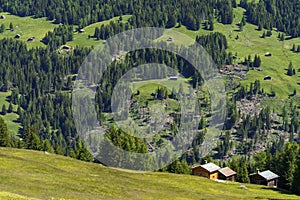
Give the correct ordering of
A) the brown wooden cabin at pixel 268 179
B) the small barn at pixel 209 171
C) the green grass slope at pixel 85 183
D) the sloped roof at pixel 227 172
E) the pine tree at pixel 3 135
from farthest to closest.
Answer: the pine tree at pixel 3 135 < the sloped roof at pixel 227 172 < the brown wooden cabin at pixel 268 179 < the small barn at pixel 209 171 < the green grass slope at pixel 85 183

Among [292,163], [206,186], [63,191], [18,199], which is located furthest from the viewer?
[292,163]

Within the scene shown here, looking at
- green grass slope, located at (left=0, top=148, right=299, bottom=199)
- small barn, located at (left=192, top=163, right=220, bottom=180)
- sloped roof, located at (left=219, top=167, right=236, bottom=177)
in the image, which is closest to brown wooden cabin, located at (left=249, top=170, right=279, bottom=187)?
sloped roof, located at (left=219, top=167, right=236, bottom=177)

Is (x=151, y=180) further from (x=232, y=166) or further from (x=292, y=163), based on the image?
(x=232, y=166)

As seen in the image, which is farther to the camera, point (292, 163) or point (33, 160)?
point (292, 163)

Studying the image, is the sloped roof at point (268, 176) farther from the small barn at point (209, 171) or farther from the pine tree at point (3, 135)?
the pine tree at point (3, 135)

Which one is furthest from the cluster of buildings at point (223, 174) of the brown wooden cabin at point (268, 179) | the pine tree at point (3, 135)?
the pine tree at point (3, 135)

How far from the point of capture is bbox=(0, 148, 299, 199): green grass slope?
86875mm

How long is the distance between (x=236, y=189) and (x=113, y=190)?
1614 inches

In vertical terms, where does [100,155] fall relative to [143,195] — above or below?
below

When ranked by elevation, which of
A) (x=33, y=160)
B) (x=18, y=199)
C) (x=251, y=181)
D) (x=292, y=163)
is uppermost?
(x=18, y=199)

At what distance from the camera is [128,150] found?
166875mm

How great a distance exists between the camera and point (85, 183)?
320 ft

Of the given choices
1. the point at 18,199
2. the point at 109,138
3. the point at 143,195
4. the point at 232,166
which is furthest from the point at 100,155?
the point at 18,199

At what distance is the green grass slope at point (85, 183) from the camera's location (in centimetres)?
8688
